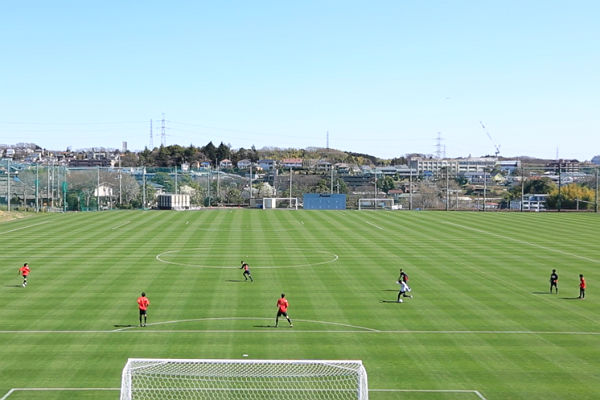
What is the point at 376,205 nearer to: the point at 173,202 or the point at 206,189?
the point at 173,202

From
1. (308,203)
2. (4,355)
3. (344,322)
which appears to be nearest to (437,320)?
(344,322)

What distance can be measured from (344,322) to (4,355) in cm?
1422

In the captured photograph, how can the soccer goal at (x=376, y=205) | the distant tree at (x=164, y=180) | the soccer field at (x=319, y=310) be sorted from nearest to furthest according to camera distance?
the soccer field at (x=319, y=310) → the soccer goal at (x=376, y=205) → the distant tree at (x=164, y=180)

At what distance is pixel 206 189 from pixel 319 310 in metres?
105

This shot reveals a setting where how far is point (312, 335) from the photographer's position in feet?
85.4

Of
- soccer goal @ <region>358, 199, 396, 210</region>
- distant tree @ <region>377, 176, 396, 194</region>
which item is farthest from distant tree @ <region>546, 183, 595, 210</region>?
distant tree @ <region>377, 176, 396, 194</region>

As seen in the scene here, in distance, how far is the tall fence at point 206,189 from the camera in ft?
370

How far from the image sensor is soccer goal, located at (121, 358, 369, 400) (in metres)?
20.0

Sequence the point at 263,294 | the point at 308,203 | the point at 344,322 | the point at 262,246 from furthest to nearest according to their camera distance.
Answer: the point at 308,203 → the point at 262,246 → the point at 263,294 → the point at 344,322

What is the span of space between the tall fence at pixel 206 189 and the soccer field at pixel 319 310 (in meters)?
52.3

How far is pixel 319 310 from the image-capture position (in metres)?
30.5

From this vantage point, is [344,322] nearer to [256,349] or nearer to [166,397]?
[256,349]

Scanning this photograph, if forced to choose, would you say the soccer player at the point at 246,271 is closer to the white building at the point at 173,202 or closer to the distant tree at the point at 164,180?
the white building at the point at 173,202

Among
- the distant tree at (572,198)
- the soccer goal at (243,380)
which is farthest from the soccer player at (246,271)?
the distant tree at (572,198)
